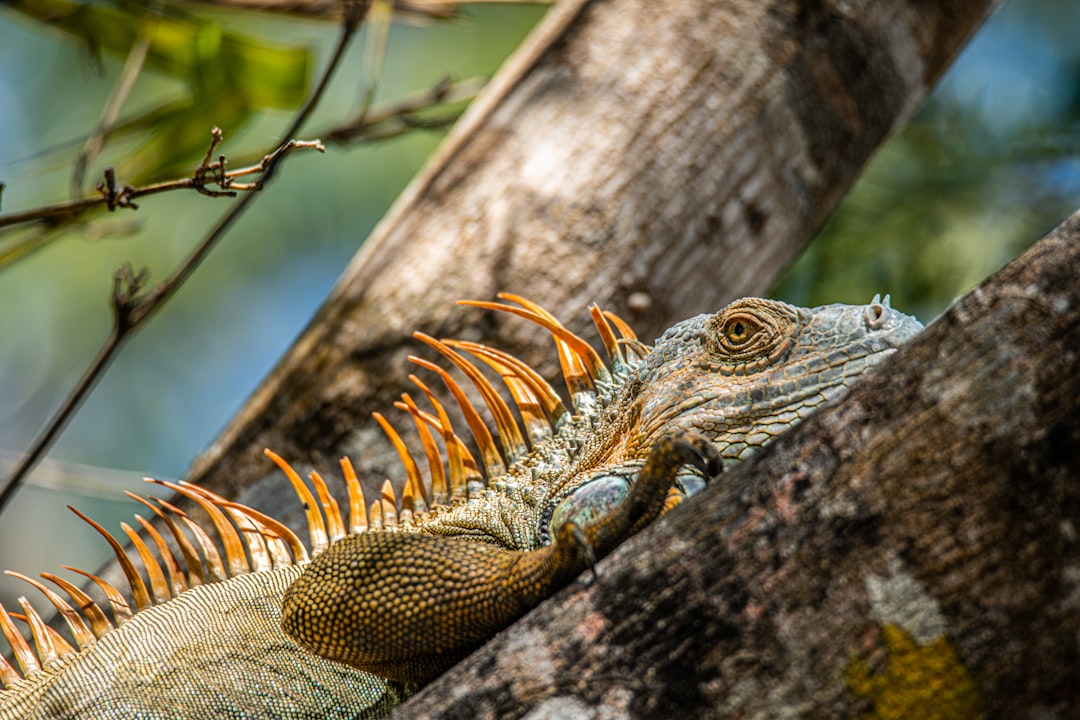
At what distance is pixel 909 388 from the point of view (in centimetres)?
211

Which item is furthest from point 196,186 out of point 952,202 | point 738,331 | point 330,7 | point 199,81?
point 952,202

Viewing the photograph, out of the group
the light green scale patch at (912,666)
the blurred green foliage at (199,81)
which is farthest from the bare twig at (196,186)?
the light green scale patch at (912,666)

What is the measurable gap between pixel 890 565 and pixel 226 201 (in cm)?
1058

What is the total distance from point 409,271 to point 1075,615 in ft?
12.6

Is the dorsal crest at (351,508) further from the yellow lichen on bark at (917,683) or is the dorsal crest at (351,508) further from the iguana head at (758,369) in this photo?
the yellow lichen on bark at (917,683)

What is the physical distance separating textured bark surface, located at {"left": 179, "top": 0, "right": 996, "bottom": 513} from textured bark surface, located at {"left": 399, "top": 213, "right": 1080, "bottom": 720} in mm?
2805

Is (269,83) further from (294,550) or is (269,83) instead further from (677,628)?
(677,628)

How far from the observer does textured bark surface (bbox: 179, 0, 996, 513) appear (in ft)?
16.4

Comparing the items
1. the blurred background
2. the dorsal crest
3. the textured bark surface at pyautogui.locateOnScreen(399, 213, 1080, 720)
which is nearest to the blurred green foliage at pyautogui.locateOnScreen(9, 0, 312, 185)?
the blurred background

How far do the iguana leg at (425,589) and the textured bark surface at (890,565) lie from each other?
1.09 feet

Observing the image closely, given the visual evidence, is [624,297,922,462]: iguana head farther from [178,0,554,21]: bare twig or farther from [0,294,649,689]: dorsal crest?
[178,0,554,21]: bare twig

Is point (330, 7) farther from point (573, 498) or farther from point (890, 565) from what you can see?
point (890, 565)

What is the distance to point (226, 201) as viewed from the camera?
11.4 meters

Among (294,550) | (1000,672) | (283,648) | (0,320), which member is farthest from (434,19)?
(0,320)
